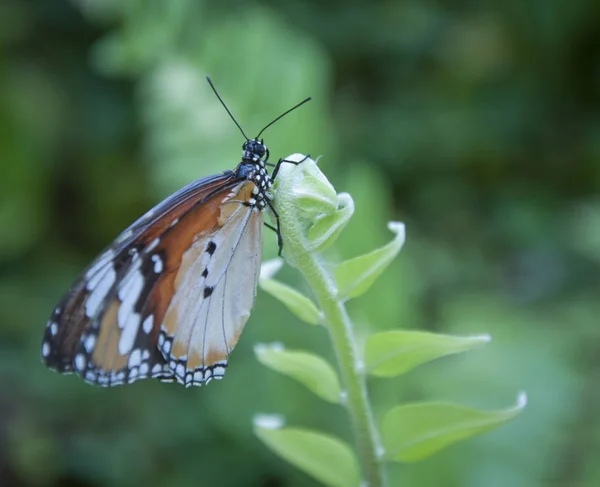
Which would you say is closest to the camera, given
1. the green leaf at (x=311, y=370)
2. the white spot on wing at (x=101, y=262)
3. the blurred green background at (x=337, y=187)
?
the green leaf at (x=311, y=370)

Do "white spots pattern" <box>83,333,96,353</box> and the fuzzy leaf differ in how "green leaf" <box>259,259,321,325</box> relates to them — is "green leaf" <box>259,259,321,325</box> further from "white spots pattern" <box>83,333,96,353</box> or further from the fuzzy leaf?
"white spots pattern" <box>83,333,96,353</box>

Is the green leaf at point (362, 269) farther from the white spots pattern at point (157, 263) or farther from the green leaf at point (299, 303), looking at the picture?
the white spots pattern at point (157, 263)

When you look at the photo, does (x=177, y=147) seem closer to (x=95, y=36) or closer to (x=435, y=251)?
(x=435, y=251)

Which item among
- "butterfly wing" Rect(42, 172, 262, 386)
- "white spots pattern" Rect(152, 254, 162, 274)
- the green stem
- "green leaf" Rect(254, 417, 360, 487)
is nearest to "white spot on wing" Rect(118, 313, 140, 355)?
"butterfly wing" Rect(42, 172, 262, 386)

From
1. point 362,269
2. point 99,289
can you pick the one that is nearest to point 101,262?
point 99,289

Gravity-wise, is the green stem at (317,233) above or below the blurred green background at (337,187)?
below

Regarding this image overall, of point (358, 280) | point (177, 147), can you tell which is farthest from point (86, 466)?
point (358, 280)

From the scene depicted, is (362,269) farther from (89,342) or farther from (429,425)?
(89,342)

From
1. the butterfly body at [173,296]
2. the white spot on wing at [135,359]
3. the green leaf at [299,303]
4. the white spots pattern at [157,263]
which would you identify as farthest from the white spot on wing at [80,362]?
the green leaf at [299,303]
